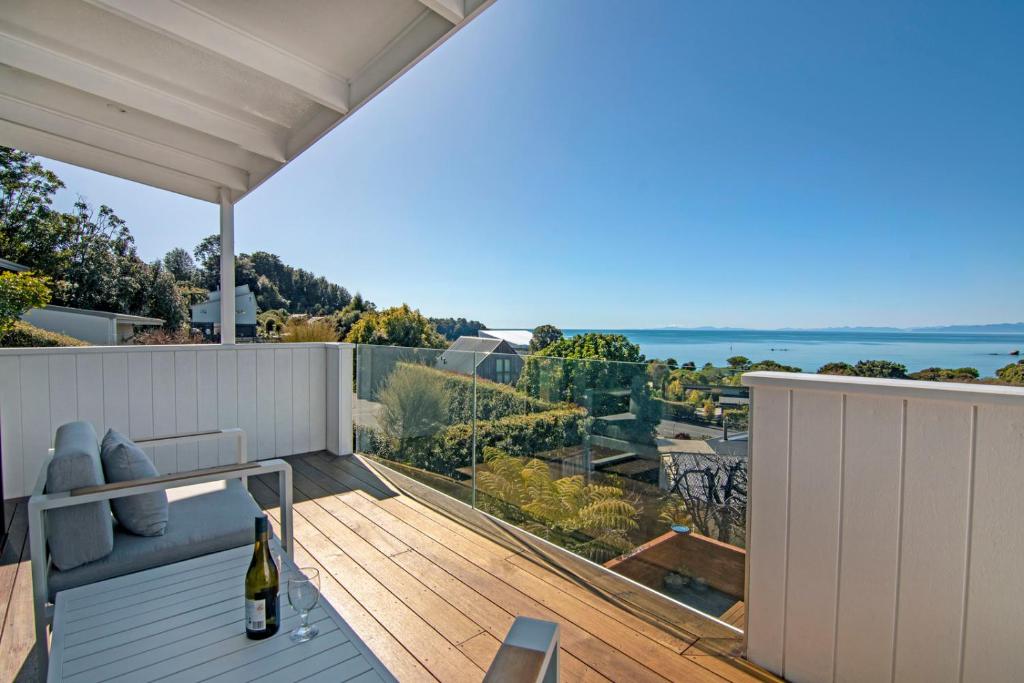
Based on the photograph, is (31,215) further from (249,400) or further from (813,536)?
(813,536)

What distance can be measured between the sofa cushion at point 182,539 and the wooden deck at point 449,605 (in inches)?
17.0

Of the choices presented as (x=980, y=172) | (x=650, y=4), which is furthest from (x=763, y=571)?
(x=980, y=172)

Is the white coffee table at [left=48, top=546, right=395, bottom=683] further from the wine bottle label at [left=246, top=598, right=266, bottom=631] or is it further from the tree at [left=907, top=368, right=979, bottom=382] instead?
the tree at [left=907, top=368, right=979, bottom=382]

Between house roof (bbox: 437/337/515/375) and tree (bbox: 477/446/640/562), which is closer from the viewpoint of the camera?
tree (bbox: 477/446/640/562)

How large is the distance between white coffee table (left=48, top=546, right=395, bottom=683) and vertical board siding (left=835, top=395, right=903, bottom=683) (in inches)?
60.1

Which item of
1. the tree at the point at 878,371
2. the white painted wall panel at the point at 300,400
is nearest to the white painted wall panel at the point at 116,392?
the white painted wall panel at the point at 300,400

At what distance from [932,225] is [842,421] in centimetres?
2631

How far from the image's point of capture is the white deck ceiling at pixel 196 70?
8.41 feet

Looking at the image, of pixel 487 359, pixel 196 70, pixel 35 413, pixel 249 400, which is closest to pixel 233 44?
pixel 196 70

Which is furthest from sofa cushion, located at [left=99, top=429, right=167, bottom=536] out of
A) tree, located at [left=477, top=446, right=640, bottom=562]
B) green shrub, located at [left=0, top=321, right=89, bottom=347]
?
green shrub, located at [left=0, top=321, right=89, bottom=347]

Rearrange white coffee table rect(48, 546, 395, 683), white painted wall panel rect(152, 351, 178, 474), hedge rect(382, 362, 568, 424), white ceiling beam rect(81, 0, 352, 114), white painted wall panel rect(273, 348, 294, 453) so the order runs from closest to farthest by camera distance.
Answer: white coffee table rect(48, 546, 395, 683), white ceiling beam rect(81, 0, 352, 114), hedge rect(382, 362, 568, 424), white painted wall panel rect(152, 351, 178, 474), white painted wall panel rect(273, 348, 294, 453)

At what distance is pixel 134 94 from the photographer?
324cm

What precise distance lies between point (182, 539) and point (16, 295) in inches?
181

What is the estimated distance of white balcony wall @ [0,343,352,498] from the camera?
3670 millimetres
